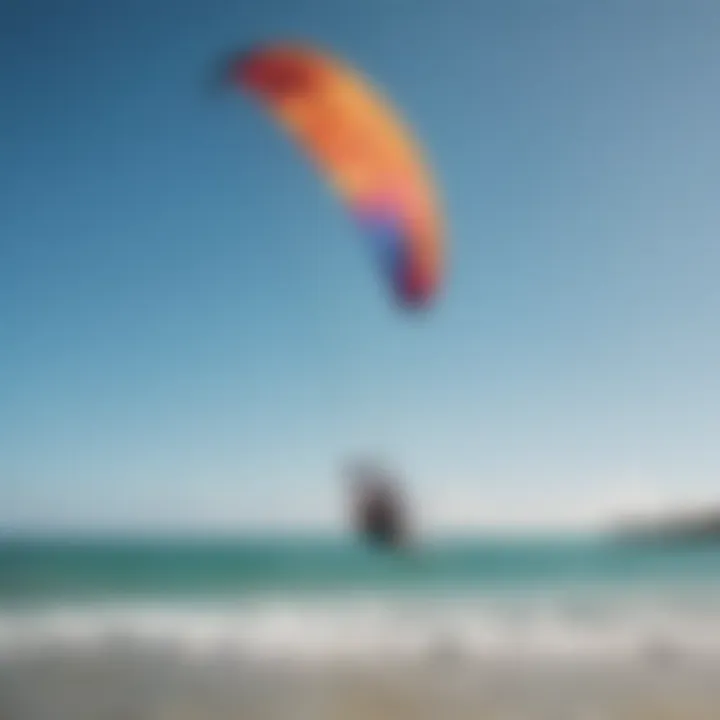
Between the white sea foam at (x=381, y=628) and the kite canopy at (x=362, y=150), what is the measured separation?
0.41 meters

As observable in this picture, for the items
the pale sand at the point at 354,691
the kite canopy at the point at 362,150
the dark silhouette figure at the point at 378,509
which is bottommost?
the pale sand at the point at 354,691

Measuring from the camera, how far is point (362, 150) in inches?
55.4

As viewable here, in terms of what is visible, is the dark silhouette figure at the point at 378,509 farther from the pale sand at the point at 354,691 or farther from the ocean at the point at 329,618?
the pale sand at the point at 354,691

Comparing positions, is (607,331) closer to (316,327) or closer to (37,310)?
(316,327)

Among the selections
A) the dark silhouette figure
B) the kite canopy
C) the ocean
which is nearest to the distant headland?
the ocean

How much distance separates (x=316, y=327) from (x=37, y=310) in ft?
1.25

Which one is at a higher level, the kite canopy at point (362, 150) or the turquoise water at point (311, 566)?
the kite canopy at point (362, 150)

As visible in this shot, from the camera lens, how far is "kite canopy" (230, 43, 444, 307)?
1.40 metres

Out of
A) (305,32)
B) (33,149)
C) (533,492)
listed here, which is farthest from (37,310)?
(533,492)

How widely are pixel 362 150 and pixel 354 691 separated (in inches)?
27.2

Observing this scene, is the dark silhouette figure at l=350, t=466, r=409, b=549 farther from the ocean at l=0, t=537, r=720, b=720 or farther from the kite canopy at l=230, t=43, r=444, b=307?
the kite canopy at l=230, t=43, r=444, b=307

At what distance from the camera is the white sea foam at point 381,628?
1.34 meters

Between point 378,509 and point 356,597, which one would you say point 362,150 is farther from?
point 356,597

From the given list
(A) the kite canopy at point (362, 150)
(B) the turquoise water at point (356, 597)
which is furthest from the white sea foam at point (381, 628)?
(A) the kite canopy at point (362, 150)
